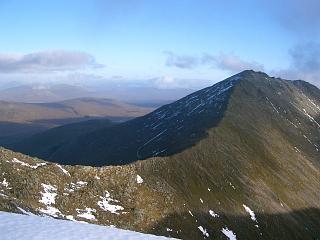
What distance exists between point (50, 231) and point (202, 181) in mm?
84329

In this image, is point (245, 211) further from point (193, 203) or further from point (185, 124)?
point (185, 124)

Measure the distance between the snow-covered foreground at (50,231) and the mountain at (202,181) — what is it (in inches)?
1566

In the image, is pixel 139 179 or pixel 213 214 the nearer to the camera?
pixel 139 179

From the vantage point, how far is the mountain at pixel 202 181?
74062 mm

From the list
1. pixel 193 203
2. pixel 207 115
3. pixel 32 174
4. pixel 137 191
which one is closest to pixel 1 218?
pixel 32 174

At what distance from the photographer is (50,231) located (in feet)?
67.3

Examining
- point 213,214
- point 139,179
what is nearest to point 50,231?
point 139,179

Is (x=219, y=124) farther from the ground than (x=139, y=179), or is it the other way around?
(x=219, y=124)

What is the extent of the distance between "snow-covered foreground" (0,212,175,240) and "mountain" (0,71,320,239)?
39.8m

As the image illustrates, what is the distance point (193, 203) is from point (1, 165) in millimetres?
38706

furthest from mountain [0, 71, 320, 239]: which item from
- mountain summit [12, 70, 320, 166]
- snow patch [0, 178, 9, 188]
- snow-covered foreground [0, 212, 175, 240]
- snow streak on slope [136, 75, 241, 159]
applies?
snow-covered foreground [0, 212, 175, 240]

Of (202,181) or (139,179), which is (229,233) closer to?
(202,181)

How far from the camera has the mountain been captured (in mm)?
74062

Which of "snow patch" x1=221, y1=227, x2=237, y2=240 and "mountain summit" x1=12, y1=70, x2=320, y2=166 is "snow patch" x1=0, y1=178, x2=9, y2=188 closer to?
"snow patch" x1=221, y1=227, x2=237, y2=240
